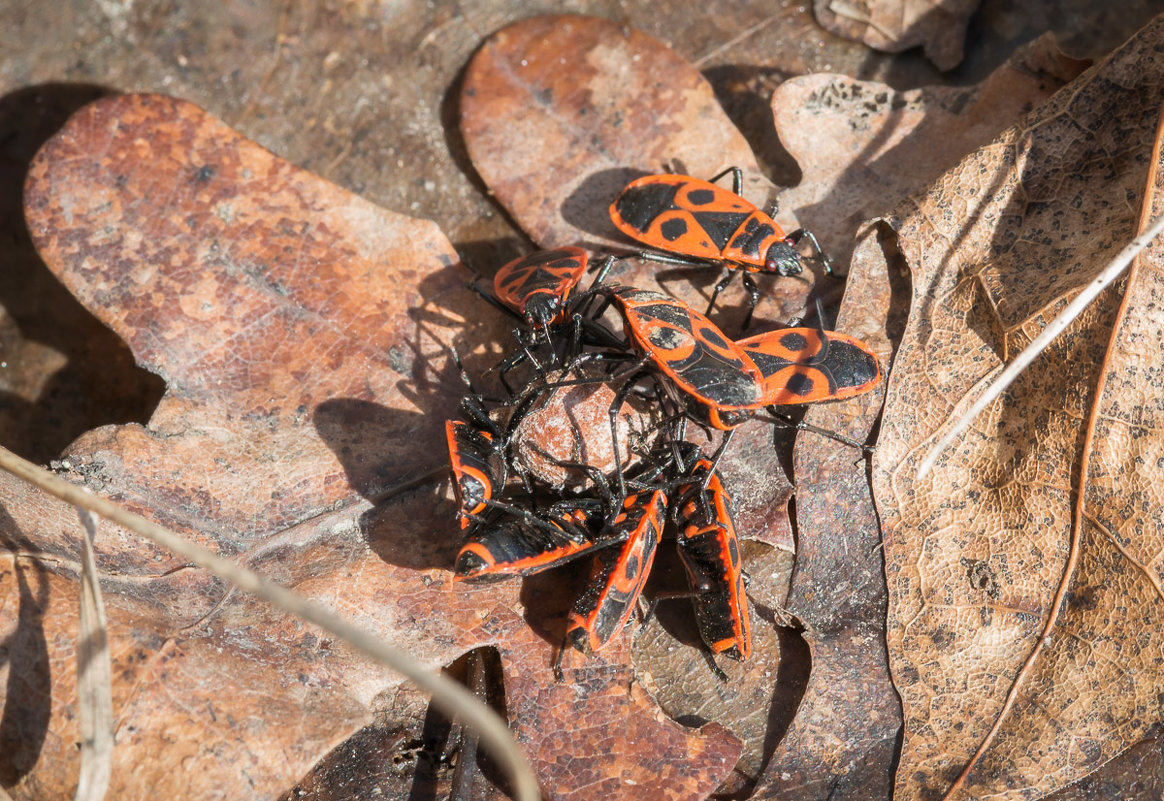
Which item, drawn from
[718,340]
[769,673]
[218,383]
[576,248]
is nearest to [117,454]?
[218,383]

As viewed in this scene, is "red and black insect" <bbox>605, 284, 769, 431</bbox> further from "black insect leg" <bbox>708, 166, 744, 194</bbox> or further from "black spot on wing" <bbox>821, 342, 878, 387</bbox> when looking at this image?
"black insect leg" <bbox>708, 166, 744, 194</bbox>

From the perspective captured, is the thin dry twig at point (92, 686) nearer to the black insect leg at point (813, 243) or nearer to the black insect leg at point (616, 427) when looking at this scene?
the black insect leg at point (616, 427)

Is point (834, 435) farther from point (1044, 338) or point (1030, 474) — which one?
point (1044, 338)

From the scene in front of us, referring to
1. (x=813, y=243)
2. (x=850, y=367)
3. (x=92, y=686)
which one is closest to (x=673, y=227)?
(x=813, y=243)

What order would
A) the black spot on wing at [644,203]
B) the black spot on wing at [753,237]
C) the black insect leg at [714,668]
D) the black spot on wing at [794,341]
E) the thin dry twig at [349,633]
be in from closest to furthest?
1. the thin dry twig at [349,633]
2. the black spot on wing at [794,341]
3. the black insect leg at [714,668]
4. the black spot on wing at [753,237]
5. the black spot on wing at [644,203]

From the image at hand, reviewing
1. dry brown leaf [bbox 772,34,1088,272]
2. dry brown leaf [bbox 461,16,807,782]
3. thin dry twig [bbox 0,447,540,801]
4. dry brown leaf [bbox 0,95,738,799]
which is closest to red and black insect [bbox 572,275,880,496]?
dry brown leaf [bbox 461,16,807,782]

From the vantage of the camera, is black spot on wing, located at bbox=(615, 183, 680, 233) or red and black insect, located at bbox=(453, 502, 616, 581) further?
black spot on wing, located at bbox=(615, 183, 680, 233)

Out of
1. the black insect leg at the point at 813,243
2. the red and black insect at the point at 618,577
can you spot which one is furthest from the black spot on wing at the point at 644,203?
the red and black insect at the point at 618,577
